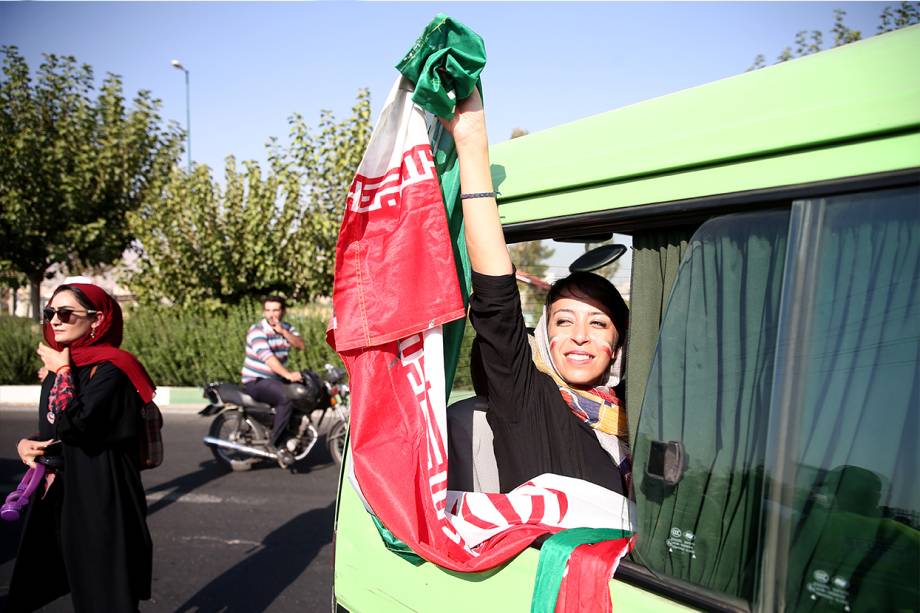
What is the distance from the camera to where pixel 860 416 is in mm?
1190

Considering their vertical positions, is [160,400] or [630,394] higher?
[630,394]

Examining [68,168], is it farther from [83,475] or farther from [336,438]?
[83,475]

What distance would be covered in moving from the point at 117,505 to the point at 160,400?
9761mm

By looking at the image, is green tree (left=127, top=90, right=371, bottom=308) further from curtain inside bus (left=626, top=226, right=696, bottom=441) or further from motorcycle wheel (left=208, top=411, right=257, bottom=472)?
curtain inside bus (left=626, top=226, right=696, bottom=441)

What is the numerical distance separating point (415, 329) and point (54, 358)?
186 cm

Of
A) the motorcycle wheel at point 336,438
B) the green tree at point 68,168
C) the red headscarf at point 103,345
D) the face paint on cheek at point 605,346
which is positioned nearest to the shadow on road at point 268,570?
the red headscarf at point 103,345

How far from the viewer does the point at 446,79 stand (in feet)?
5.88

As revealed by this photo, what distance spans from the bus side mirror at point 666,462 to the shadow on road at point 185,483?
Result: 5.31 m

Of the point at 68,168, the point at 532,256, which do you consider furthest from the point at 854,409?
the point at 68,168

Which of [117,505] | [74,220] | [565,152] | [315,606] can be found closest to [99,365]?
[117,505]

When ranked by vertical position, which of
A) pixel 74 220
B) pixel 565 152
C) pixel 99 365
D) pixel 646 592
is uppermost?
pixel 74 220

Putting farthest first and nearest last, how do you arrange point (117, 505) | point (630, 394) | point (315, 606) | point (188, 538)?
point (188, 538) → point (315, 606) → point (117, 505) → point (630, 394)

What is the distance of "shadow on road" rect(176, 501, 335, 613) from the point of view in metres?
3.97

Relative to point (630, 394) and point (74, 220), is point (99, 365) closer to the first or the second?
point (630, 394)
